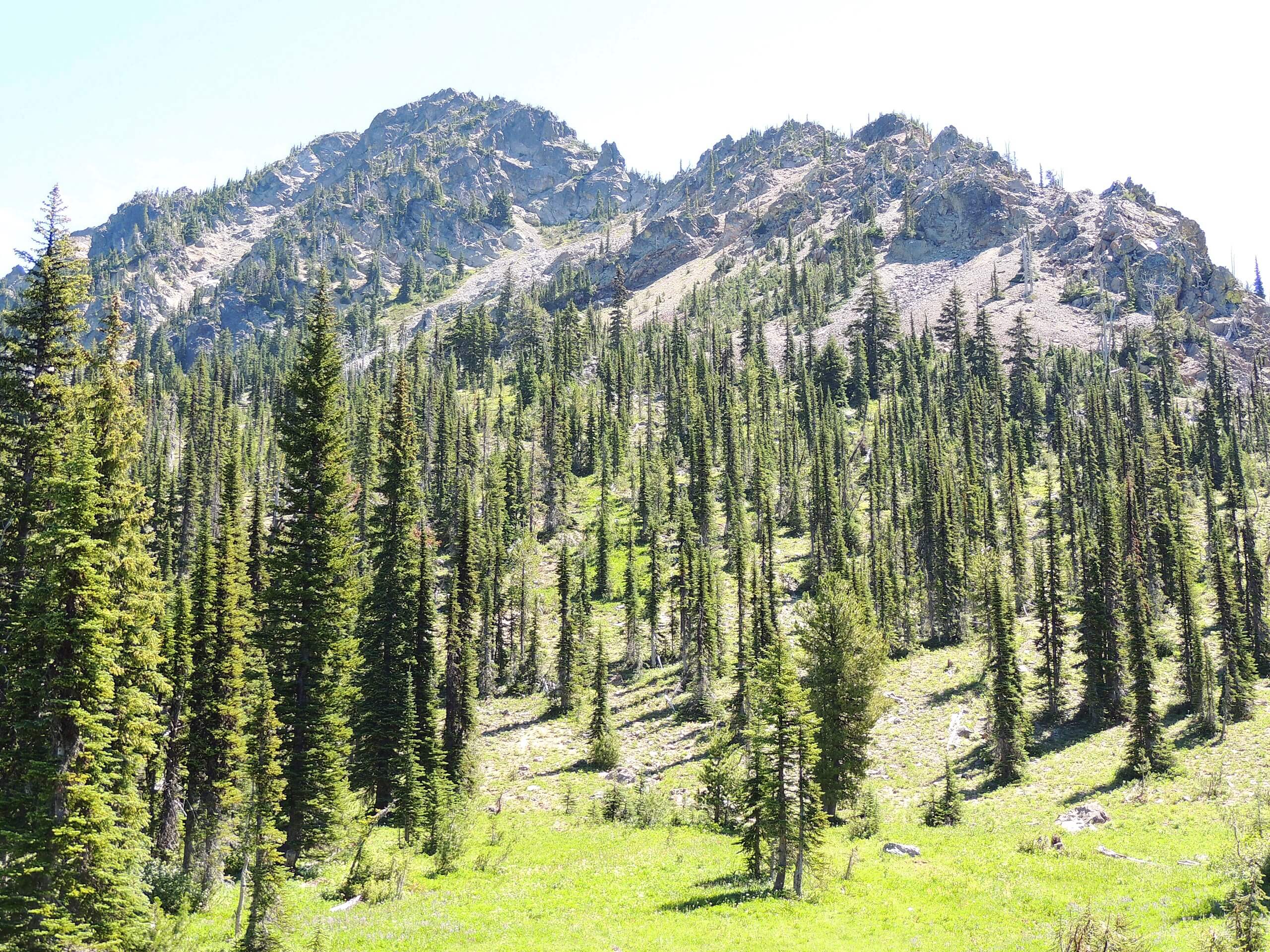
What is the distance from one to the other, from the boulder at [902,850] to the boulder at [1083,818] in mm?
10392

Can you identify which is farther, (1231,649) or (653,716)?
(653,716)

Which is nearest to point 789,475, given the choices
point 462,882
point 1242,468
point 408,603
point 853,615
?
point 1242,468

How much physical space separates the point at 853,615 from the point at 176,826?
3414 centimetres

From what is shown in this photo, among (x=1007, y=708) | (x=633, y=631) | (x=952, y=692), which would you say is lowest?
(x=952, y=692)

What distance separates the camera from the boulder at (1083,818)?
121 feet

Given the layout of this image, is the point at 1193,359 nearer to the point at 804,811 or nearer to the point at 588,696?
the point at 588,696

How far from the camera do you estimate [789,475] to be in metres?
118

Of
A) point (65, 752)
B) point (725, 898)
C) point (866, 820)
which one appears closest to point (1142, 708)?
point (866, 820)

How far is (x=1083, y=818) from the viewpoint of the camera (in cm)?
3788

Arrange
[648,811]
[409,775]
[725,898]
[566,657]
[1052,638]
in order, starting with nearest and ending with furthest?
[725,898], [409,775], [648,811], [1052,638], [566,657]

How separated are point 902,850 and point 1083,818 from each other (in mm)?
13116

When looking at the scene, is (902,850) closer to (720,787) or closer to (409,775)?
(720,787)

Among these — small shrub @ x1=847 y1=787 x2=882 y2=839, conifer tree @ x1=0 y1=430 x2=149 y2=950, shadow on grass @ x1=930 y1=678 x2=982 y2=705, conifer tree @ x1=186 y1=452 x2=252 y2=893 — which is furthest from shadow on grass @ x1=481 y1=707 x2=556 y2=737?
conifer tree @ x1=0 y1=430 x2=149 y2=950

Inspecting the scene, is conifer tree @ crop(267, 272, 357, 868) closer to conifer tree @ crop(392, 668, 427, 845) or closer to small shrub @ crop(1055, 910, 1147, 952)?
conifer tree @ crop(392, 668, 427, 845)
